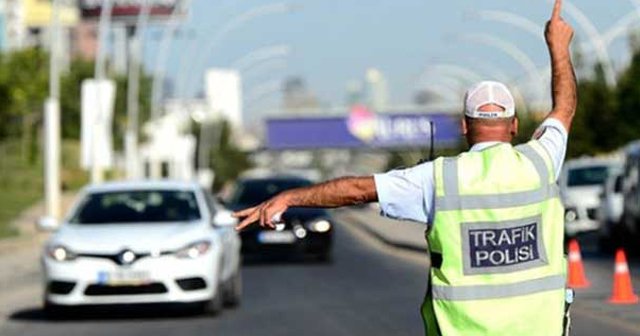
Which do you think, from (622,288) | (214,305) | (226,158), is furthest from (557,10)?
(226,158)

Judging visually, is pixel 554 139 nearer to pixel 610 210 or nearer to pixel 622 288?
pixel 622 288

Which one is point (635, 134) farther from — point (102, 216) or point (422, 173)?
point (422, 173)

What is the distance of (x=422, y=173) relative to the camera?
19.9ft

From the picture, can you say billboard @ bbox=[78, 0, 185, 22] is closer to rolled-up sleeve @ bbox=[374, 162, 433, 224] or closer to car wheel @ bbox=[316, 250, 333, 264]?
car wheel @ bbox=[316, 250, 333, 264]

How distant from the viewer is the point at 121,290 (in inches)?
731

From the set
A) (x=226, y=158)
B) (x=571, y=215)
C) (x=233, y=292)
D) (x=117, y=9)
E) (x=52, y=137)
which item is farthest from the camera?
(x=226, y=158)

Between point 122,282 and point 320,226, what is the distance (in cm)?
1239

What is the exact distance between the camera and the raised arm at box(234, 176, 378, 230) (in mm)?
6129

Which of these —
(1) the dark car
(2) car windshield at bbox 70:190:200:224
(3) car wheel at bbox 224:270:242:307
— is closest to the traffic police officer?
(2) car windshield at bbox 70:190:200:224

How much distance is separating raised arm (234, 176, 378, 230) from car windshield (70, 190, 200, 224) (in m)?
13.7

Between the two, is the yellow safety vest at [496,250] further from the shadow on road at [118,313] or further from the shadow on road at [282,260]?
the shadow on road at [282,260]

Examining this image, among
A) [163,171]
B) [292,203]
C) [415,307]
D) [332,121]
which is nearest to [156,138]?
[163,171]

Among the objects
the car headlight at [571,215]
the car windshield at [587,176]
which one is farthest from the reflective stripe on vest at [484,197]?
the car windshield at [587,176]

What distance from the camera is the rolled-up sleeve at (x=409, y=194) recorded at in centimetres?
604
